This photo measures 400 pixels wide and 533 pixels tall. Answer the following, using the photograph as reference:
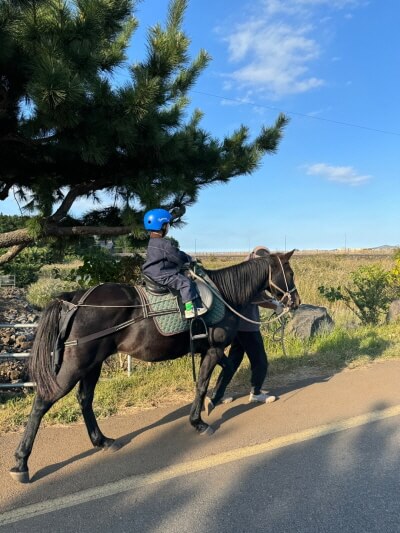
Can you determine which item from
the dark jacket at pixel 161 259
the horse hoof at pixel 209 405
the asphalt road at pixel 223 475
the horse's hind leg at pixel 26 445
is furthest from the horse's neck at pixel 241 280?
the horse's hind leg at pixel 26 445

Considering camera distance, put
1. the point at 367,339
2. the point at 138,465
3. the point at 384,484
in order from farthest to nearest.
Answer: the point at 367,339, the point at 138,465, the point at 384,484

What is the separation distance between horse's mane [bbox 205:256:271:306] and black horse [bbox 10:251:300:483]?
0.01m

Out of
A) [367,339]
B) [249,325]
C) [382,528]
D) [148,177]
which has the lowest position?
[382,528]

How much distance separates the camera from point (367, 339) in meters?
8.21

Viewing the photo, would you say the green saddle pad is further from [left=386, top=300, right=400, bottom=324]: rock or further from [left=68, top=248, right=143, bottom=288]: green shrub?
[left=386, top=300, right=400, bottom=324]: rock

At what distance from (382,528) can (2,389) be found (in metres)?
4.80

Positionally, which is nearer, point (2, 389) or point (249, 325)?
point (249, 325)

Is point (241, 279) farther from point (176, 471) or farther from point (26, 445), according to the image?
point (26, 445)

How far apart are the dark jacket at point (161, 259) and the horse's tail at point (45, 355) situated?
937mm

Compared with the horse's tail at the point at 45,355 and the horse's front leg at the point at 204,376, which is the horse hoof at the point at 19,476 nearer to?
the horse's tail at the point at 45,355

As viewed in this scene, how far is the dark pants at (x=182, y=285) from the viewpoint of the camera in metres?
4.19

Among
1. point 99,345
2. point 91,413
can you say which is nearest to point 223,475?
point 91,413

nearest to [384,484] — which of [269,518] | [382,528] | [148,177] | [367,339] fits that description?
[382,528]

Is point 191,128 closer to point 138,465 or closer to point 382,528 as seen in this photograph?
point 138,465
